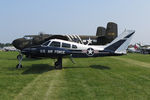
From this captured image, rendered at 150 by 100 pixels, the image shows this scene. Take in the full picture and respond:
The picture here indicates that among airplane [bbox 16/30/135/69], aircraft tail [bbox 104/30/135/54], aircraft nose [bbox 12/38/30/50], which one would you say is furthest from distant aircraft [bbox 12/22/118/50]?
aircraft tail [bbox 104/30/135/54]

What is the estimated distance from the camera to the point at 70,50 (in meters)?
13.3

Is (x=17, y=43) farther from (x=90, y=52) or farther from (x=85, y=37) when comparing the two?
(x=85, y=37)

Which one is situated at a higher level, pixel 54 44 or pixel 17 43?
pixel 17 43

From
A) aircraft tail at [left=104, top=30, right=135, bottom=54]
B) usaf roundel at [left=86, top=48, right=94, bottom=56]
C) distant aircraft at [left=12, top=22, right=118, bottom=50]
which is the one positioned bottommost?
usaf roundel at [left=86, top=48, right=94, bottom=56]

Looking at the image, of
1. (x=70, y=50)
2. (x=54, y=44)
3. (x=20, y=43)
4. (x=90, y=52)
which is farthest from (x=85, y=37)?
(x=54, y=44)

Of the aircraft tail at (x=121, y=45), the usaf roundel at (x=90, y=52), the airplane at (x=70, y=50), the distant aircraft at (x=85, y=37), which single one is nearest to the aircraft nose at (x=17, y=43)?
the distant aircraft at (x=85, y=37)

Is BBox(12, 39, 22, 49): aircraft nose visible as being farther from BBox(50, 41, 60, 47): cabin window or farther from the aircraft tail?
the aircraft tail

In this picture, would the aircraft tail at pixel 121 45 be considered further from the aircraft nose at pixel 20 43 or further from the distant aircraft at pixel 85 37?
the aircraft nose at pixel 20 43

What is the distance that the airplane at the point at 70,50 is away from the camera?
12.9 m

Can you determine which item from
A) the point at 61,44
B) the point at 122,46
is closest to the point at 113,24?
the point at 122,46

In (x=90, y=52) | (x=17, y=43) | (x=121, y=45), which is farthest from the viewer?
(x=17, y=43)

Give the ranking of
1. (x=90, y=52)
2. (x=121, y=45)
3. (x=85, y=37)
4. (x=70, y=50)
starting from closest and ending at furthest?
(x=70, y=50), (x=90, y=52), (x=121, y=45), (x=85, y=37)

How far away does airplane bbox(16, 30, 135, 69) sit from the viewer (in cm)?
1289

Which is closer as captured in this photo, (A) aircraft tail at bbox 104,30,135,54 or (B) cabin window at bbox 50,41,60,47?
(B) cabin window at bbox 50,41,60,47
